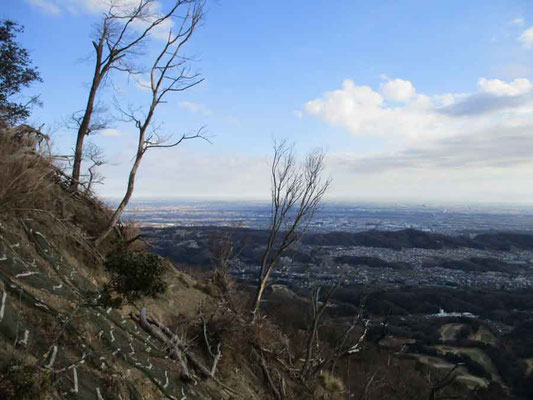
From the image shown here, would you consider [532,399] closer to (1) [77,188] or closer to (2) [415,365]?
(2) [415,365]

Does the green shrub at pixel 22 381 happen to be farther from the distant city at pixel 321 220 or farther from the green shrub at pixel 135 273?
the distant city at pixel 321 220

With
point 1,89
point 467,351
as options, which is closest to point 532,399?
point 467,351

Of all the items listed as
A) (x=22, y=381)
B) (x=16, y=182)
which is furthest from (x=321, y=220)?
(x=22, y=381)

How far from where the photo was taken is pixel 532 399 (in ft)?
75.4

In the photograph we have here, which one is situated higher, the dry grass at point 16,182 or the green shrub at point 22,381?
the dry grass at point 16,182

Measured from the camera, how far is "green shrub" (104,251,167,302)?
24.5ft

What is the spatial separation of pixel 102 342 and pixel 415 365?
81.3ft

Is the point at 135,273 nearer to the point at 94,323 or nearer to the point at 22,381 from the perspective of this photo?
the point at 94,323

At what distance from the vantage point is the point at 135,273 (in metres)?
7.74

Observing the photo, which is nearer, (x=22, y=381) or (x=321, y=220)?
(x=22, y=381)

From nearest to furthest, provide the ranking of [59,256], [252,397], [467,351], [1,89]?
[59,256] < [252,397] < [1,89] < [467,351]

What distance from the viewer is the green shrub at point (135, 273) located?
7461 millimetres

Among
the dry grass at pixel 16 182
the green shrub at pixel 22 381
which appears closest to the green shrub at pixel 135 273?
the dry grass at pixel 16 182

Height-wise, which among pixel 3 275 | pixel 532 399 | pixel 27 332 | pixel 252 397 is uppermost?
pixel 3 275
